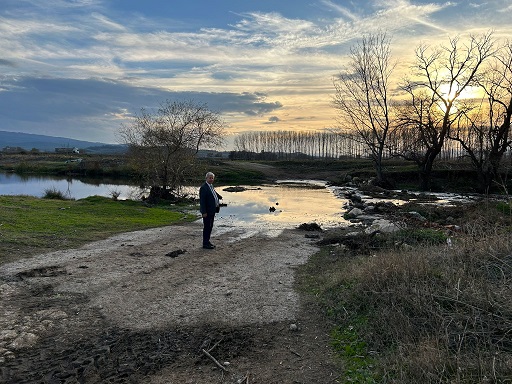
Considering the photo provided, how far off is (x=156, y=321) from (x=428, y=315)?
4.01 metres

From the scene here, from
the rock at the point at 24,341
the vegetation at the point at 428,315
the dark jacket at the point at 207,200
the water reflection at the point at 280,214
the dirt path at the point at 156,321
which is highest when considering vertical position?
the dark jacket at the point at 207,200

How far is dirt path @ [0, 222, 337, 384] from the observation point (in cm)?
496

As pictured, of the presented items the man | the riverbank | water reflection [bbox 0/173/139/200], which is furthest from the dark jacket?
the riverbank

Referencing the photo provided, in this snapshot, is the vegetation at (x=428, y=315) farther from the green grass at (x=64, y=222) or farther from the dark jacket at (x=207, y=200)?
the green grass at (x=64, y=222)

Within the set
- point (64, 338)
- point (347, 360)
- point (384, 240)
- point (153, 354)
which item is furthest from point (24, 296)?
point (384, 240)

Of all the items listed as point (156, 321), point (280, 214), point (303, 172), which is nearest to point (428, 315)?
point (156, 321)

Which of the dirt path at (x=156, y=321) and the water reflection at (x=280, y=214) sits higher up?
the dirt path at (x=156, y=321)

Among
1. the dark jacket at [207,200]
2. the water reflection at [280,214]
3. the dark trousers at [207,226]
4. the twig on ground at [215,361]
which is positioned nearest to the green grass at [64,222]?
the water reflection at [280,214]

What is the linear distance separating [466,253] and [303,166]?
6640 centimetres

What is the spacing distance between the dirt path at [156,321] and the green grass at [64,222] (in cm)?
135

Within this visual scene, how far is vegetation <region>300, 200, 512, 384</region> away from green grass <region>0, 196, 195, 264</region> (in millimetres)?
8281

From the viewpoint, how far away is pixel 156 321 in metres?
6.48

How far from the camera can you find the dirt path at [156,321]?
4965 mm

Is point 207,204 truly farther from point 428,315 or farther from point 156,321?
point 428,315
